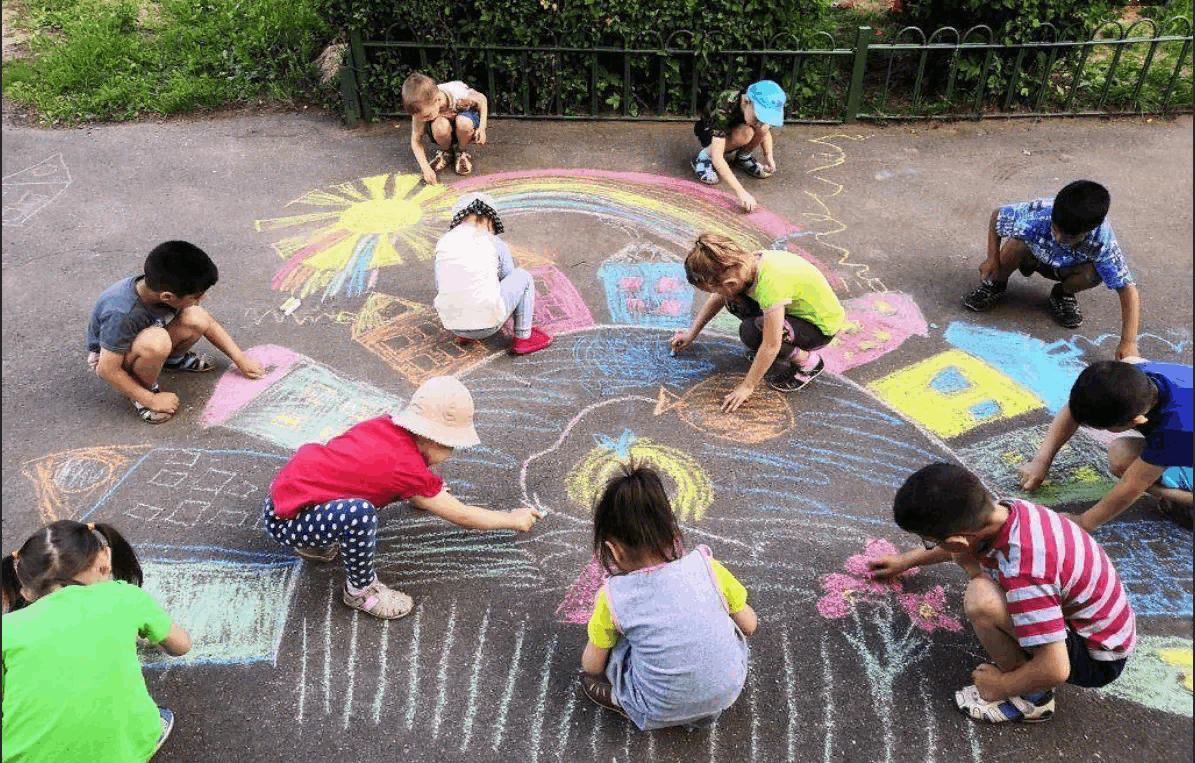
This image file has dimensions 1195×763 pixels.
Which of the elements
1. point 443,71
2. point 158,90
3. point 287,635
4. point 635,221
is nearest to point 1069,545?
point 287,635

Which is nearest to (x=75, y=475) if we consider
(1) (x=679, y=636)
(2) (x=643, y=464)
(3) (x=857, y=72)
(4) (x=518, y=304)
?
(4) (x=518, y=304)

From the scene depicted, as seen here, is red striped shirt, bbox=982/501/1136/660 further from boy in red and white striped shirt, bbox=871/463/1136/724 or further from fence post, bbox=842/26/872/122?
fence post, bbox=842/26/872/122

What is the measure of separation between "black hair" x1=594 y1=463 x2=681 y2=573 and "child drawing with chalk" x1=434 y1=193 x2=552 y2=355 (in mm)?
1940

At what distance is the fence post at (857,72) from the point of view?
6.08 meters

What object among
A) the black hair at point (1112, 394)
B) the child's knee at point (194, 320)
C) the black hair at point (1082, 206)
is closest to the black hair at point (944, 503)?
the black hair at point (1112, 394)

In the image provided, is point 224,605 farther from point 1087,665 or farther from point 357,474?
point 1087,665

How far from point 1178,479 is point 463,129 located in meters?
4.74

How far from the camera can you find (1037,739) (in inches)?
109

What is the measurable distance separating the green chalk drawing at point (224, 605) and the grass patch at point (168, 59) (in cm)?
486

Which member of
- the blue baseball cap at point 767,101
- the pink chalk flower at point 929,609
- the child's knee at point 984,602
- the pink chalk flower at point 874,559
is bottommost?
the pink chalk flower at point 929,609

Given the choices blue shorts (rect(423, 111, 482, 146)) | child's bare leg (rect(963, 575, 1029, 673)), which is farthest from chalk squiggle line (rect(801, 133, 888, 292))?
child's bare leg (rect(963, 575, 1029, 673))

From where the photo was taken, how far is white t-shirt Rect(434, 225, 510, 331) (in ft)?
13.8

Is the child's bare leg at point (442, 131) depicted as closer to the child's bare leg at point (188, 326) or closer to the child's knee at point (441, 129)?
the child's knee at point (441, 129)

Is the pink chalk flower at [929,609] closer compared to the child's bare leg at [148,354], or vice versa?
the pink chalk flower at [929,609]
